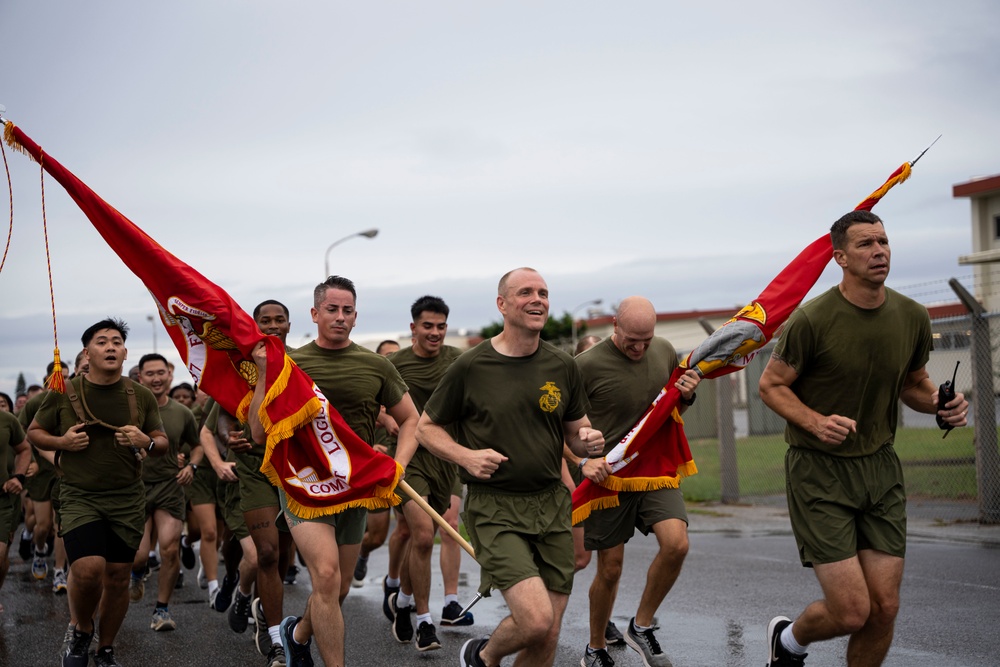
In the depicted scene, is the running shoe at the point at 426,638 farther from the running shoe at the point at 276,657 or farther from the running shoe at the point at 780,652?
the running shoe at the point at 780,652

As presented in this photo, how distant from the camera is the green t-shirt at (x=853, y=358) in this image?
5672mm

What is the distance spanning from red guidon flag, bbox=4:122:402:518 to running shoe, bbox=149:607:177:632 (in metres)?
3.02

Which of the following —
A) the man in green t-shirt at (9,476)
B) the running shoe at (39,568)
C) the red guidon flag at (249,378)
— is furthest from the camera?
the running shoe at (39,568)

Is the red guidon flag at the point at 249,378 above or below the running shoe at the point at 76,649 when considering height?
above

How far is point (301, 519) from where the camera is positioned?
21.4 ft

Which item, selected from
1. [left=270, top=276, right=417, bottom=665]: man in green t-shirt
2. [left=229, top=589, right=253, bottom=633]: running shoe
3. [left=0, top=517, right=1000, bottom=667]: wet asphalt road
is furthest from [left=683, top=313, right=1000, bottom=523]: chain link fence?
[left=229, top=589, right=253, bottom=633]: running shoe

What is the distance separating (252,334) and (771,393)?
3211 mm

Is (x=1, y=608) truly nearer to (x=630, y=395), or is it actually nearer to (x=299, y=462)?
(x=299, y=462)

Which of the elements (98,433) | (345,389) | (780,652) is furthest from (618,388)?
(98,433)

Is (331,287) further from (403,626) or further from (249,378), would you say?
(403,626)

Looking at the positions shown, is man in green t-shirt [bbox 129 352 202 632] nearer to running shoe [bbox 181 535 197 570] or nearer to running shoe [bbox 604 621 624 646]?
running shoe [bbox 181 535 197 570]

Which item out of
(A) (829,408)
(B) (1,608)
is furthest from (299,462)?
(B) (1,608)

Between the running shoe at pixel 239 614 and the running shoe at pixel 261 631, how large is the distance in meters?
0.39

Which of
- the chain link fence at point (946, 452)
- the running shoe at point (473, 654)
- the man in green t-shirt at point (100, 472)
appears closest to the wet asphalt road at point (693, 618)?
the man in green t-shirt at point (100, 472)
